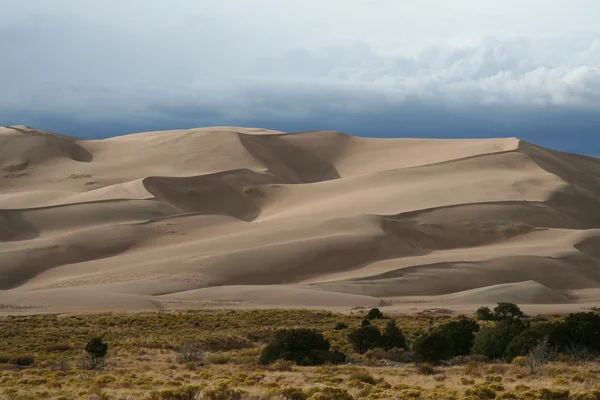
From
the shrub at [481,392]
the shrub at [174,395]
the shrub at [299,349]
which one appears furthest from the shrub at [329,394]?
the shrub at [299,349]

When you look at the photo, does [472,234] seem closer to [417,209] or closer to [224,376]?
[417,209]

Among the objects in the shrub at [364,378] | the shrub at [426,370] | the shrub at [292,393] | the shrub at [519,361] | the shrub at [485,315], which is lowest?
the shrub at [485,315]

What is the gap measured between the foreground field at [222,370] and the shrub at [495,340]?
109 centimetres

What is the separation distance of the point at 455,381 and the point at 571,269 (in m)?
53.1

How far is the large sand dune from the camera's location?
61094mm

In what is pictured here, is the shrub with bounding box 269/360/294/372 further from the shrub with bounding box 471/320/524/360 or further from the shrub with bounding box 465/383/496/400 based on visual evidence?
the shrub with bounding box 465/383/496/400

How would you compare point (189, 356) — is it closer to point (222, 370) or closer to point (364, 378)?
point (222, 370)

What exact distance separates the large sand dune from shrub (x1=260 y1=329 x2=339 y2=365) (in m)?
24.9

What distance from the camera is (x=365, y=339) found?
30703 millimetres

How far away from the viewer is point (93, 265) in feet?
236

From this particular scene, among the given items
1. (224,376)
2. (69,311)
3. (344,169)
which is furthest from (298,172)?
(224,376)

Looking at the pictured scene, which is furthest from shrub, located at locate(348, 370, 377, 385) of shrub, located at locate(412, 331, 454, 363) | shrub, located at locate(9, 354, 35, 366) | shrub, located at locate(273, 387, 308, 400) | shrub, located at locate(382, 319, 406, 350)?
shrub, located at locate(9, 354, 35, 366)

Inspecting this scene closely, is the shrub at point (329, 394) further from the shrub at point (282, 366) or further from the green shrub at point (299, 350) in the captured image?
the green shrub at point (299, 350)

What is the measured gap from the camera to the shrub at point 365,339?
100ft
